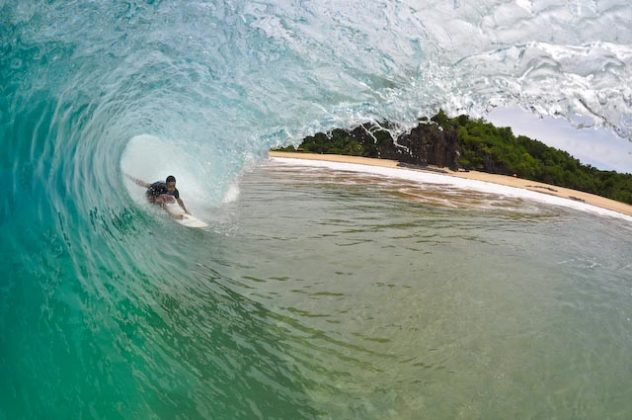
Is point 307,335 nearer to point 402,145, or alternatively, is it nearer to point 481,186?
point 481,186

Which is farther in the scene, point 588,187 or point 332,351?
point 588,187

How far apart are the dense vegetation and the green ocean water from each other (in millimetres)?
34036

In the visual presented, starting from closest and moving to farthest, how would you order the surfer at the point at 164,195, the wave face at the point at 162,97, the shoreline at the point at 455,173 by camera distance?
the wave face at the point at 162,97 → the surfer at the point at 164,195 → the shoreline at the point at 455,173

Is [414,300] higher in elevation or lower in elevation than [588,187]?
lower

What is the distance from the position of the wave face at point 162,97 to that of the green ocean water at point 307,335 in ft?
0.14

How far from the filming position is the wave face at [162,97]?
4.46 m

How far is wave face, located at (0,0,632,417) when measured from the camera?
446cm

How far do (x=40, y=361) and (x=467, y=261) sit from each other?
8386 mm

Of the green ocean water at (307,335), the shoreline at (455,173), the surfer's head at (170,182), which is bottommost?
the green ocean water at (307,335)

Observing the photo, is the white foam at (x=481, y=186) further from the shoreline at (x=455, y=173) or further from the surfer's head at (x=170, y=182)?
the surfer's head at (x=170, y=182)

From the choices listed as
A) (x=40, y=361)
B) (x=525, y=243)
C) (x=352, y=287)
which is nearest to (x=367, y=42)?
(x=352, y=287)

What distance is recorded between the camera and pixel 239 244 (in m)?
8.88

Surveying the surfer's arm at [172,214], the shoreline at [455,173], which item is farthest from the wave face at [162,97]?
the shoreline at [455,173]

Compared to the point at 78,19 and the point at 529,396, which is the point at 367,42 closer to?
the point at 78,19
